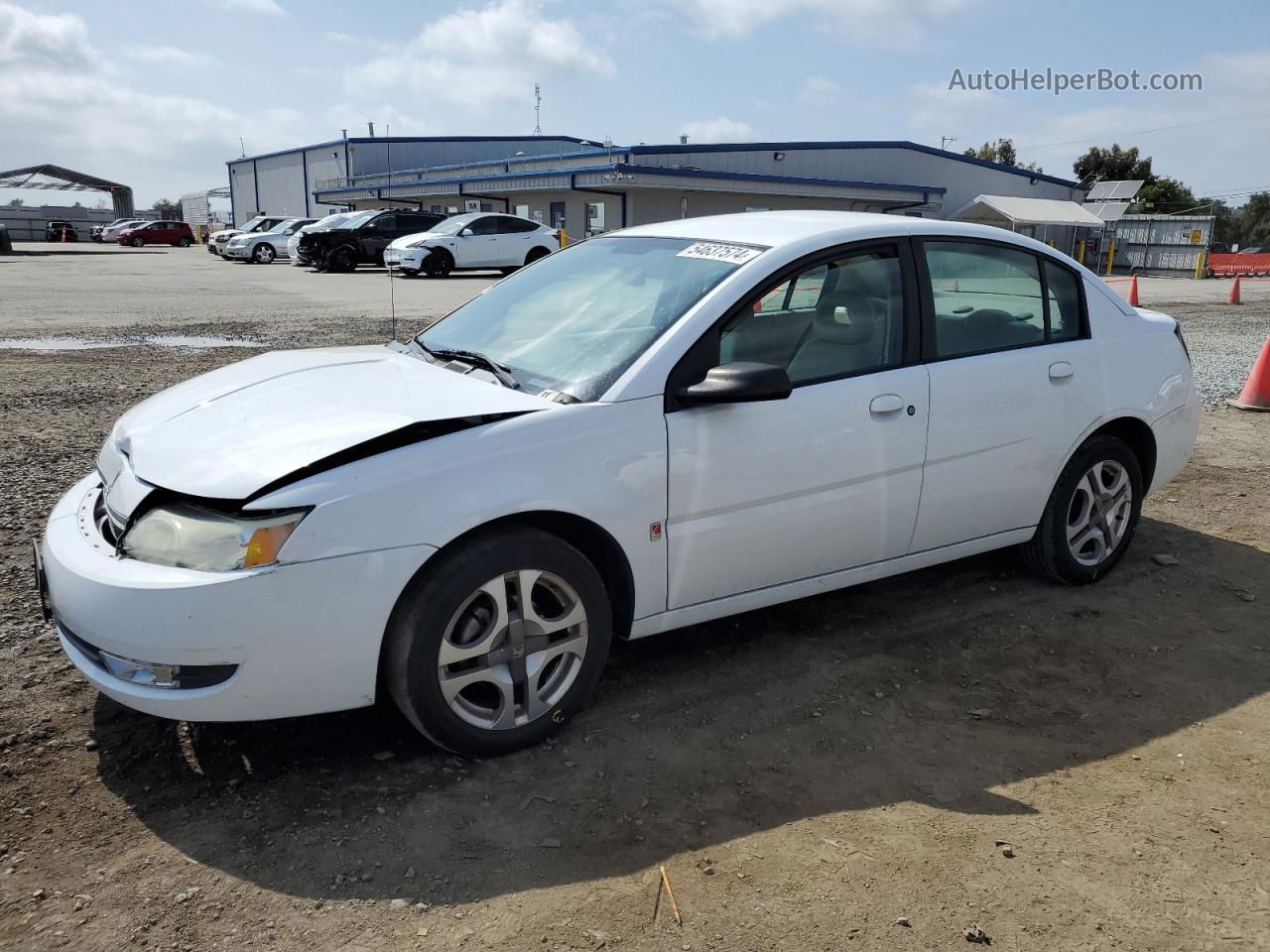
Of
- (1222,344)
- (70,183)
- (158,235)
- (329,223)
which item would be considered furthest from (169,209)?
(1222,344)

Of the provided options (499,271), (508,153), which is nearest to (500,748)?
(499,271)

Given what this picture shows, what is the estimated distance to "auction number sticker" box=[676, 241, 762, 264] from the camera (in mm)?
3639

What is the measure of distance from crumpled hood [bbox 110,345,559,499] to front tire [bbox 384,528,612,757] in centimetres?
46

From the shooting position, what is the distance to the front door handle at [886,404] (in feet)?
12.1

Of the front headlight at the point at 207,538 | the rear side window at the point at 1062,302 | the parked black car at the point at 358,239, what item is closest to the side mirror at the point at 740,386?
the front headlight at the point at 207,538

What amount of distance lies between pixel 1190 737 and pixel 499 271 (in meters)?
27.8

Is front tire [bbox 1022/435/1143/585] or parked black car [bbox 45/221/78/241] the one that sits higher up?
parked black car [bbox 45/221/78/241]

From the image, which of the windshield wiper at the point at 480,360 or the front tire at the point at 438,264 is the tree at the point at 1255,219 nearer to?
the front tire at the point at 438,264

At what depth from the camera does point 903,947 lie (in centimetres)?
237

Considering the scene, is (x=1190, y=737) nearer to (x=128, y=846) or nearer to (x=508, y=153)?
(x=128, y=846)

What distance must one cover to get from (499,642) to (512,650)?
0.05 meters

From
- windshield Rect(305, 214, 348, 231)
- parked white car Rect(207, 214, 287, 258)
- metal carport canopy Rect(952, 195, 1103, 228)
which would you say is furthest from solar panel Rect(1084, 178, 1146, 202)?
parked white car Rect(207, 214, 287, 258)

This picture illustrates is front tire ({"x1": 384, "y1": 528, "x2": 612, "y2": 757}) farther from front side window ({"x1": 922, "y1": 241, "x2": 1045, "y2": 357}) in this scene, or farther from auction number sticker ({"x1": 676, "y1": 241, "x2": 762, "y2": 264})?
front side window ({"x1": 922, "y1": 241, "x2": 1045, "y2": 357})

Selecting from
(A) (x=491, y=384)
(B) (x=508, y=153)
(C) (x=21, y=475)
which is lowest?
(C) (x=21, y=475)
